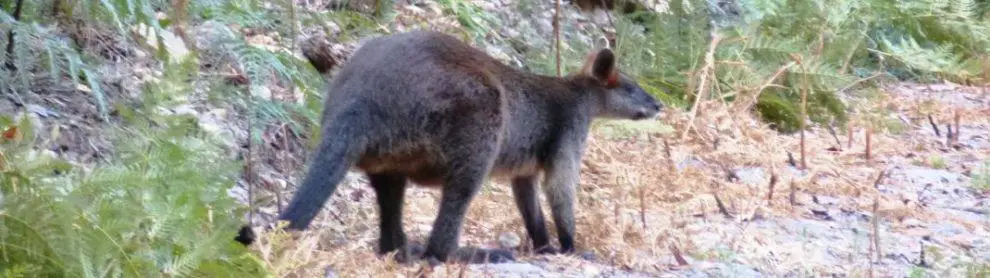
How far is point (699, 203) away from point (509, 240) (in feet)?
3.49

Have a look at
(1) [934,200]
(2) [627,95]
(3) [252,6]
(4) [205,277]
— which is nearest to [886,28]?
(1) [934,200]

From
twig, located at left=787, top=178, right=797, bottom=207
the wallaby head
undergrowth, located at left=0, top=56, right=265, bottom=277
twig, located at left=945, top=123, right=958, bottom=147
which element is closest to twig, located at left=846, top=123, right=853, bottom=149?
twig, located at left=945, top=123, right=958, bottom=147

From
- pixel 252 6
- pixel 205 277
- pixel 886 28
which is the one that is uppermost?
pixel 205 277

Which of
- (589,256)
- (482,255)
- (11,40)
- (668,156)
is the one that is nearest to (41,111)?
(11,40)

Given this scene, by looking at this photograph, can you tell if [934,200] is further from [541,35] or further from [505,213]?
[541,35]

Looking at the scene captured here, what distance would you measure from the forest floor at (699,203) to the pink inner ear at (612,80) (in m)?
0.42

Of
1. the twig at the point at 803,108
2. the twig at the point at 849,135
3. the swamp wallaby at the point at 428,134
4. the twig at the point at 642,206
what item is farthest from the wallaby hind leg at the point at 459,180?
the twig at the point at 849,135

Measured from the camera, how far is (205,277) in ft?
11.8

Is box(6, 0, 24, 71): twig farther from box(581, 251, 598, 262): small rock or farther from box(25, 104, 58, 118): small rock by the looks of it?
box(581, 251, 598, 262): small rock

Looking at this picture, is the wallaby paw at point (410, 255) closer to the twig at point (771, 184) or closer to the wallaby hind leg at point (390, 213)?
the wallaby hind leg at point (390, 213)

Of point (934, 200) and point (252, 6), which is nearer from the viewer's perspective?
point (252, 6)

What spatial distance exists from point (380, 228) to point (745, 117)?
3.65 metres

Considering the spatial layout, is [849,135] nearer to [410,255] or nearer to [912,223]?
[912,223]

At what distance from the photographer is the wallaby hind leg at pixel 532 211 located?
Answer: 604cm
